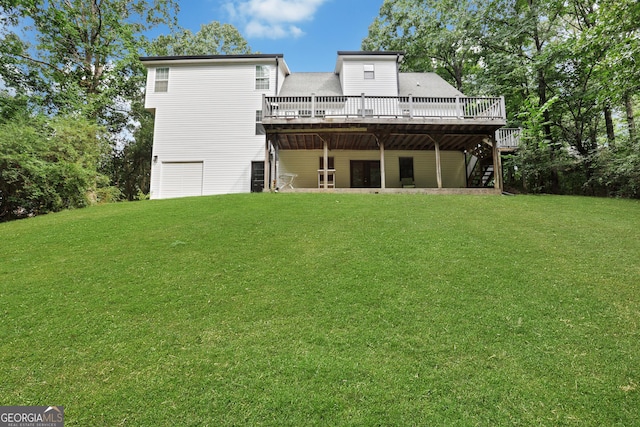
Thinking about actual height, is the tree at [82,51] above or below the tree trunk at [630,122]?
above

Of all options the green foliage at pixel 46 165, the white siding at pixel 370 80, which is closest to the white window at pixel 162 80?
the green foliage at pixel 46 165

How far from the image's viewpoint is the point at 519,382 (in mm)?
2824

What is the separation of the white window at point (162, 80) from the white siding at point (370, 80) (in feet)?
30.9

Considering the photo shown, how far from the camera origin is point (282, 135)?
1414cm

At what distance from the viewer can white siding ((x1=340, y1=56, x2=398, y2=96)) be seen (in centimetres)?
1647

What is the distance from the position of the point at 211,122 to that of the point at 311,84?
6003mm

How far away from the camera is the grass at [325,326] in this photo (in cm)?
261

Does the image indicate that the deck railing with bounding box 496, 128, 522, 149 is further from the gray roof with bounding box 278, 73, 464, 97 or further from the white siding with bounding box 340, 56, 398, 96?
the white siding with bounding box 340, 56, 398, 96

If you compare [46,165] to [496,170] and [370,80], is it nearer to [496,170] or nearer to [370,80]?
[370,80]

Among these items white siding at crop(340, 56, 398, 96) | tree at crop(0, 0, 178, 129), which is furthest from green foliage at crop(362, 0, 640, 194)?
tree at crop(0, 0, 178, 129)

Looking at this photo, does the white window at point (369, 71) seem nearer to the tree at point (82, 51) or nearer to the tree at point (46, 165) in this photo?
the tree at point (46, 165)

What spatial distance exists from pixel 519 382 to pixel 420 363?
87 cm

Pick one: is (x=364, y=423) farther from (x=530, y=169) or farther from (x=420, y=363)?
(x=530, y=169)

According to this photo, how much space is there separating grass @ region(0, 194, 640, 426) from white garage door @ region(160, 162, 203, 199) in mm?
8333
